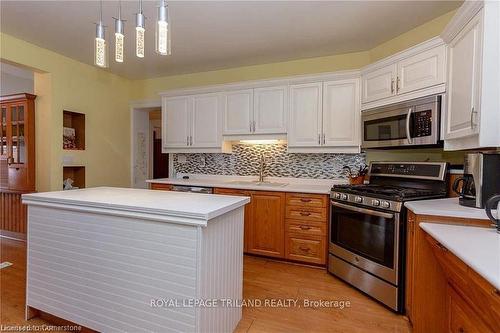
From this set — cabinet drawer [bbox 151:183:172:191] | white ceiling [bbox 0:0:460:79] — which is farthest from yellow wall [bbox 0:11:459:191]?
cabinet drawer [bbox 151:183:172:191]

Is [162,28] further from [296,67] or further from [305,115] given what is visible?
[296,67]

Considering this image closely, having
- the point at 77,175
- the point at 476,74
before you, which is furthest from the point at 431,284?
the point at 77,175

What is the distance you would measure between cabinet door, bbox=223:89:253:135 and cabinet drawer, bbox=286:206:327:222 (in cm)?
115

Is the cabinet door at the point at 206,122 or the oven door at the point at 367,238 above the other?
the cabinet door at the point at 206,122

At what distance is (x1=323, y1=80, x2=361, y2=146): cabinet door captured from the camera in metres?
2.86

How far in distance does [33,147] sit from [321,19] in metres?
3.76

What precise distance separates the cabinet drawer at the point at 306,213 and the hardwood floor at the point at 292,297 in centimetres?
55

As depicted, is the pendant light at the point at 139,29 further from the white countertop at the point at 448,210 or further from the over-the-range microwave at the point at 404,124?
the over-the-range microwave at the point at 404,124

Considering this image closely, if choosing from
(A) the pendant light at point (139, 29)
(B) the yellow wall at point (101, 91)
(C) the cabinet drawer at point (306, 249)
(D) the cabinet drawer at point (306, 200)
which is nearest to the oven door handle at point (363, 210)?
(D) the cabinet drawer at point (306, 200)

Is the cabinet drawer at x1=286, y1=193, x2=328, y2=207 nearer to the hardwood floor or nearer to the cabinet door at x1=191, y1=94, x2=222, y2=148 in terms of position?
the hardwood floor

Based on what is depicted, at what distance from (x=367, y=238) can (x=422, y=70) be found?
149 centimetres

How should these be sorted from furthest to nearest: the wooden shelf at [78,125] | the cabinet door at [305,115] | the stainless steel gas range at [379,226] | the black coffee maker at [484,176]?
the wooden shelf at [78,125] < the cabinet door at [305,115] < the stainless steel gas range at [379,226] < the black coffee maker at [484,176]

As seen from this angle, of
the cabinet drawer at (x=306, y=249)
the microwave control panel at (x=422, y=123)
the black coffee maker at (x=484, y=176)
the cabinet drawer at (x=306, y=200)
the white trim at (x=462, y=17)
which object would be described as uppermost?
the white trim at (x=462, y=17)

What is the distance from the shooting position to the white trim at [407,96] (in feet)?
6.78
